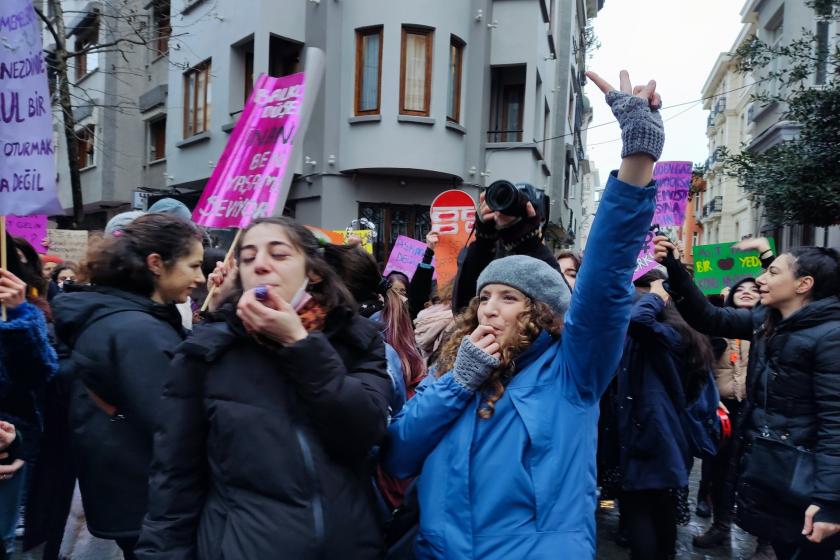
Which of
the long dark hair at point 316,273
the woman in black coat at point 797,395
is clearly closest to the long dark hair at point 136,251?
the long dark hair at point 316,273

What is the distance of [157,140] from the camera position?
70.1 feet

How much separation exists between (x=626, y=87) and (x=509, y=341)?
83cm

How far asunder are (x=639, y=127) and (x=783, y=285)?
2.33m

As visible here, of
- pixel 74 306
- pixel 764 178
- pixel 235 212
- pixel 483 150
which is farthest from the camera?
pixel 483 150

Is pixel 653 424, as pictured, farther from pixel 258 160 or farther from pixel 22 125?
pixel 22 125

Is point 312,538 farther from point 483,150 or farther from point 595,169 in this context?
point 595,169

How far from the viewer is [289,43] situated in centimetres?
1599

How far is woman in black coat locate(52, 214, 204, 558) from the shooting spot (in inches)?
108

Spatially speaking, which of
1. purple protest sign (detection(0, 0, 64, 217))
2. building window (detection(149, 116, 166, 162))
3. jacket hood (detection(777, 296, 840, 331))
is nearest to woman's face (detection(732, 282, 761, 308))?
jacket hood (detection(777, 296, 840, 331))

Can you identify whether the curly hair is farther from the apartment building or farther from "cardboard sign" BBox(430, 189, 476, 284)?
the apartment building

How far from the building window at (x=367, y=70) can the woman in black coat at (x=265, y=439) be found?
1365 cm

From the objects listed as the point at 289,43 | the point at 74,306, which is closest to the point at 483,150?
the point at 289,43

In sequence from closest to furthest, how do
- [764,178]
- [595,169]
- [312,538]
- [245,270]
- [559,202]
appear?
[312,538]
[245,270]
[764,178]
[559,202]
[595,169]

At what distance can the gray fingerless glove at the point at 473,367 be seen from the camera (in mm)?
2135
